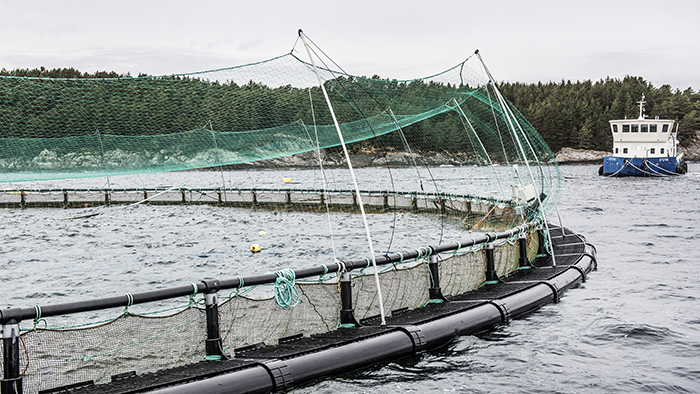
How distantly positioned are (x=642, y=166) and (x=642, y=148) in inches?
103

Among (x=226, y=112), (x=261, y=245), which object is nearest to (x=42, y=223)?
(x=261, y=245)

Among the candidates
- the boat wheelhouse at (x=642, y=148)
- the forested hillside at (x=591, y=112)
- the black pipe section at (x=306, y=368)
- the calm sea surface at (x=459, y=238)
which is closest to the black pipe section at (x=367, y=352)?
the black pipe section at (x=306, y=368)

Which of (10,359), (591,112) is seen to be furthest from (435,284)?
(591,112)

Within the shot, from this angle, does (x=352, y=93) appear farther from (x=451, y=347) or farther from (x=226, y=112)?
(x=451, y=347)

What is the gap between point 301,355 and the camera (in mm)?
7789

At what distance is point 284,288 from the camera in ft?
26.9

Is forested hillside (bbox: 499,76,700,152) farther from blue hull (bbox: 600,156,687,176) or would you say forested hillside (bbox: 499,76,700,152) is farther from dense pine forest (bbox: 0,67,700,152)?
blue hull (bbox: 600,156,687,176)

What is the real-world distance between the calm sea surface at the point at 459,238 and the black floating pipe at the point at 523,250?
1240 mm

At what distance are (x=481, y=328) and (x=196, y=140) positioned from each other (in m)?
15.7

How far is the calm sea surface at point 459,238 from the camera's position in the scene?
8719 mm

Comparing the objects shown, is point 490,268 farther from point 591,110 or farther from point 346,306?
point 591,110

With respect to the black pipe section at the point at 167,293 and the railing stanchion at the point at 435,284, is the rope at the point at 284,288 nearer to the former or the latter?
the black pipe section at the point at 167,293

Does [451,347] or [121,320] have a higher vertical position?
[121,320]

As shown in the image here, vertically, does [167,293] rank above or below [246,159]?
below
